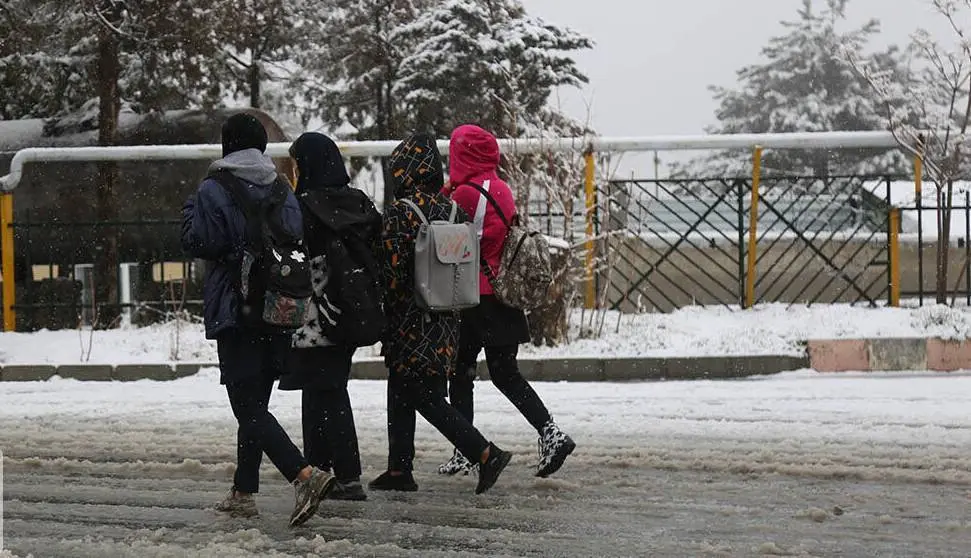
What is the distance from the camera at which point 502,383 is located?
648cm

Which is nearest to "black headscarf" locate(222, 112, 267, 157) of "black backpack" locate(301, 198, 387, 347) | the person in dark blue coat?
the person in dark blue coat

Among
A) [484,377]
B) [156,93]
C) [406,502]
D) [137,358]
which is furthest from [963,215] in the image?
[156,93]

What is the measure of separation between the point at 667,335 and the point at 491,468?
20.2ft

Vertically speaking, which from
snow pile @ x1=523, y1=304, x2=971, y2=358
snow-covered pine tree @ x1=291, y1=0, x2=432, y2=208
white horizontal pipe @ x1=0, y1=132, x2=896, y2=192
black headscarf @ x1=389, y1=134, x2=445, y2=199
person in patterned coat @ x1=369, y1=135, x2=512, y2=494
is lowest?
snow pile @ x1=523, y1=304, x2=971, y2=358

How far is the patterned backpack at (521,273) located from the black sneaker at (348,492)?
1.10 metres

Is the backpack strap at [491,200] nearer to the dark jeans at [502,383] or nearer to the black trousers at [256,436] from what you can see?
the dark jeans at [502,383]

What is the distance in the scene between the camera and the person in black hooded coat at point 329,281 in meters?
5.65

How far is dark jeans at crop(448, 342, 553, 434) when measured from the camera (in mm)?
6418

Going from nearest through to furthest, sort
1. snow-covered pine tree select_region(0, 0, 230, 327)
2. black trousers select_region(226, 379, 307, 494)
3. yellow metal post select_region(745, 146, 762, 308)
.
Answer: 1. black trousers select_region(226, 379, 307, 494)
2. yellow metal post select_region(745, 146, 762, 308)
3. snow-covered pine tree select_region(0, 0, 230, 327)

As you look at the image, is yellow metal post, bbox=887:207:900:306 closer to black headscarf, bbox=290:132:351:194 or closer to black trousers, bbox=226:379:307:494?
black headscarf, bbox=290:132:351:194

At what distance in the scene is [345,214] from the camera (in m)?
5.70

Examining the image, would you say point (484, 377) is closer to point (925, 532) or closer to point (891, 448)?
point (891, 448)

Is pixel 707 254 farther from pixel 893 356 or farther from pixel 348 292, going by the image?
pixel 348 292

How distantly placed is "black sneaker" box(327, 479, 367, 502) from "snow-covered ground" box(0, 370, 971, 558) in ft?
0.19
